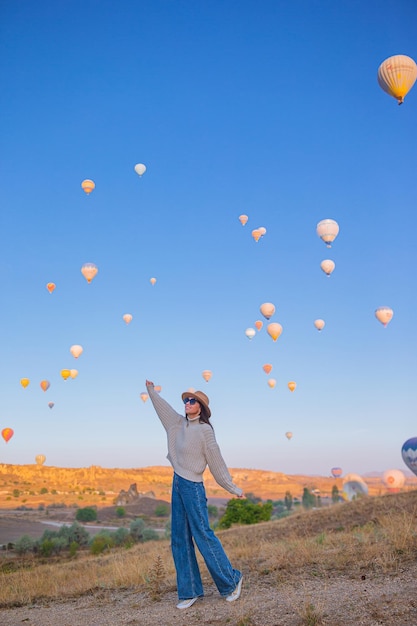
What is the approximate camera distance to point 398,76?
63.6 ft

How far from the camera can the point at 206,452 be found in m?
5.88

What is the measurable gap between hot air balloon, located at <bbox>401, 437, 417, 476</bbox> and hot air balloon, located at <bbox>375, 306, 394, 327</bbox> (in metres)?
11.1

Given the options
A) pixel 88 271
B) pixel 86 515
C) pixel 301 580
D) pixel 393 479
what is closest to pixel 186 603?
pixel 301 580

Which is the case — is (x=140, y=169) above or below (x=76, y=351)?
above

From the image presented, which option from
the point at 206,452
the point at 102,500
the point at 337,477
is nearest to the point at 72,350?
the point at 206,452

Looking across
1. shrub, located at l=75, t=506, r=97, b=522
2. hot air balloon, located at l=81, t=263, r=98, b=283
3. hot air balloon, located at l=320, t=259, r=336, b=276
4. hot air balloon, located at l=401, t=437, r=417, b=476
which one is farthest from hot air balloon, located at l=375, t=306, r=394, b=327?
shrub, located at l=75, t=506, r=97, b=522

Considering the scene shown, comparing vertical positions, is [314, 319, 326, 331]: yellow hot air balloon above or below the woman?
above

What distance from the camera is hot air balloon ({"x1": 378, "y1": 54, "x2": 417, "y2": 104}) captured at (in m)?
19.4

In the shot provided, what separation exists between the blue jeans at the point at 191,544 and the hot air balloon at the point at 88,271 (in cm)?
2630

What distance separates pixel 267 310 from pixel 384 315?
277 inches

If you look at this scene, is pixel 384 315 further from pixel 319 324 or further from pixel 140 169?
pixel 140 169

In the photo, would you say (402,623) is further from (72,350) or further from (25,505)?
(25,505)

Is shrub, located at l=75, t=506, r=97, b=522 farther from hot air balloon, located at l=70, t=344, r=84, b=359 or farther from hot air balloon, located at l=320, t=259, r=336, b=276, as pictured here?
hot air balloon, located at l=320, t=259, r=336, b=276

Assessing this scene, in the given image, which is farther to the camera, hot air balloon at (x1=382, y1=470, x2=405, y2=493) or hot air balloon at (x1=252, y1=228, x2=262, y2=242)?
hot air balloon at (x1=382, y1=470, x2=405, y2=493)
